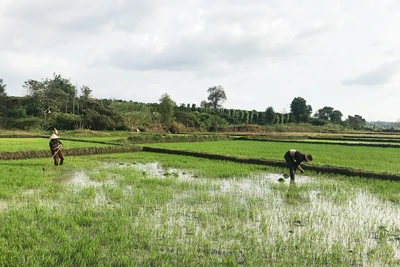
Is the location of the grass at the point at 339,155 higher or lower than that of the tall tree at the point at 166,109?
lower

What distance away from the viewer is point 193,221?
455 cm

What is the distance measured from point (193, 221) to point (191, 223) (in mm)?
105

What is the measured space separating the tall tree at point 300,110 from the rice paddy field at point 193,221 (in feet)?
172

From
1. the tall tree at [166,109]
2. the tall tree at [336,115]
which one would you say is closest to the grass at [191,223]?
the tall tree at [166,109]

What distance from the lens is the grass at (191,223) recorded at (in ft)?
10.9

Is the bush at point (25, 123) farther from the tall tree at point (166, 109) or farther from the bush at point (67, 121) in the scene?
the tall tree at point (166, 109)

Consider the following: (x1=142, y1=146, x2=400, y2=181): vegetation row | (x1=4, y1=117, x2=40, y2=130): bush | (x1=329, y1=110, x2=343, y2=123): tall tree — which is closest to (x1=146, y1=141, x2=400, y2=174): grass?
(x1=142, y1=146, x2=400, y2=181): vegetation row

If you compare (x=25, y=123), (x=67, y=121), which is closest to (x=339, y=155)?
(x=67, y=121)

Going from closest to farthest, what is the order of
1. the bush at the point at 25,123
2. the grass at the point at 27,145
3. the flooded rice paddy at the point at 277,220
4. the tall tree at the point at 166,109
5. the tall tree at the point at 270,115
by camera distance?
the flooded rice paddy at the point at 277,220 → the grass at the point at 27,145 → the bush at the point at 25,123 → the tall tree at the point at 166,109 → the tall tree at the point at 270,115

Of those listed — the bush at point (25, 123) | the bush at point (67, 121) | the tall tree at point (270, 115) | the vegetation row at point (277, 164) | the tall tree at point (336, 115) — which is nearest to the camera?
the vegetation row at point (277, 164)

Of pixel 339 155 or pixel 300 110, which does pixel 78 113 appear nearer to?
pixel 339 155

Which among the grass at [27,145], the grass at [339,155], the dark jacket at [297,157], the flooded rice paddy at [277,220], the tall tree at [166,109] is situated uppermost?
the tall tree at [166,109]

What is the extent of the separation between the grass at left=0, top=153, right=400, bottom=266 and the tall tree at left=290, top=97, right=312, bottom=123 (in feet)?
174

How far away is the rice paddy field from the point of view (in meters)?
3.32
